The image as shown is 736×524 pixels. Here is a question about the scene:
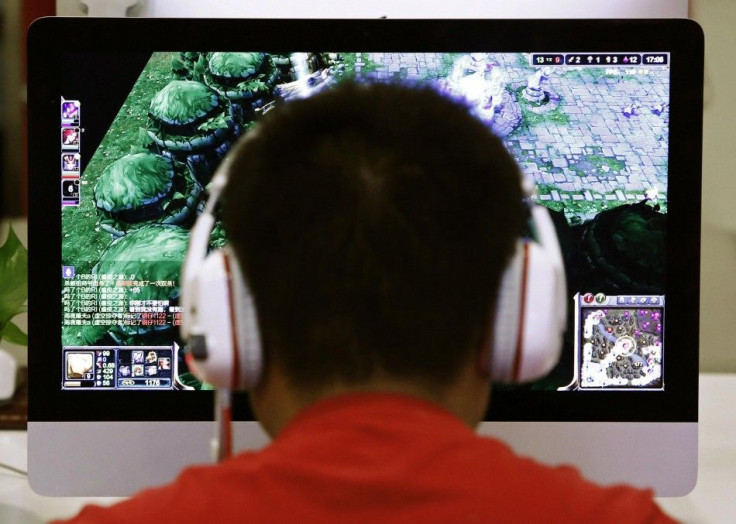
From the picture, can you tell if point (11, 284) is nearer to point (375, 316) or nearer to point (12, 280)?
point (12, 280)

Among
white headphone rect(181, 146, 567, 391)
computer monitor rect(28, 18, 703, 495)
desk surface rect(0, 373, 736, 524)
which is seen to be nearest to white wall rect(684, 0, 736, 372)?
desk surface rect(0, 373, 736, 524)

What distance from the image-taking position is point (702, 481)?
3.53ft

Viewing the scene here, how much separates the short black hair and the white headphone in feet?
0.11

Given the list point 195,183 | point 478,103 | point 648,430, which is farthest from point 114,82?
point 648,430

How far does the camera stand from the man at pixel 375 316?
45 cm

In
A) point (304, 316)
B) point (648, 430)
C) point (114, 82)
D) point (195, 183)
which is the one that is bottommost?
point (648, 430)

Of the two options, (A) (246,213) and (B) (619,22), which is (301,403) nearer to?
(A) (246,213)

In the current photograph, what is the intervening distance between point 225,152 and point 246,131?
0.10 feet

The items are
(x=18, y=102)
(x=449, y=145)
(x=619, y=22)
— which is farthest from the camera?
(x=18, y=102)

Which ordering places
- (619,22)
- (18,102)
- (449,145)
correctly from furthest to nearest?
1. (18,102)
2. (619,22)
3. (449,145)

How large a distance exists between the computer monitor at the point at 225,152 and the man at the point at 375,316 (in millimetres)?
338

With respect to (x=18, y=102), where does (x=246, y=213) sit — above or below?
below

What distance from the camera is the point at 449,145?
0.51 metres

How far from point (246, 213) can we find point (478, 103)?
1.34ft
